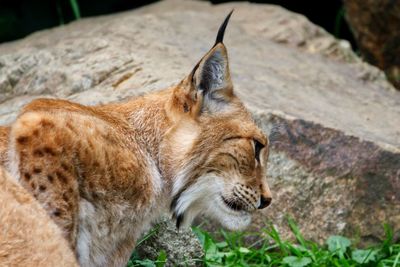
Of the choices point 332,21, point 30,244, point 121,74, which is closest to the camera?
point 30,244

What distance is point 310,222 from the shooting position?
5.64m

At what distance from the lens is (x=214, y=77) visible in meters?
4.38

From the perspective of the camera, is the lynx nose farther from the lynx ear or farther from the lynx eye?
the lynx ear

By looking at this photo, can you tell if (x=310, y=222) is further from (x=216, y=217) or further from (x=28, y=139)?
(x=28, y=139)

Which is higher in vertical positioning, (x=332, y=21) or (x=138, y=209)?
(x=138, y=209)

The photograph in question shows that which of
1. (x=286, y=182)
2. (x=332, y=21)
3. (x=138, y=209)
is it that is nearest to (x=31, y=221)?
(x=138, y=209)

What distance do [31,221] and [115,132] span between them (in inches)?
31.0

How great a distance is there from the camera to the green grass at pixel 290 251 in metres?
5.30

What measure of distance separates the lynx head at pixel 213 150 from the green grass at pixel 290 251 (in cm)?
79

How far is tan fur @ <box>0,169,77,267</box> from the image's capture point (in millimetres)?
3393

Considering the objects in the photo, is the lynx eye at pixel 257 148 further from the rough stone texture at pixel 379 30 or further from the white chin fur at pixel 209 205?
the rough stone texture at pixel 379 30

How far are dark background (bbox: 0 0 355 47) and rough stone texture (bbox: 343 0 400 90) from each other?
41.4 inches

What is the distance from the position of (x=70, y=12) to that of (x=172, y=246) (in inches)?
202

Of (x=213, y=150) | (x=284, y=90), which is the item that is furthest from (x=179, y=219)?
(x=284, y=90)
